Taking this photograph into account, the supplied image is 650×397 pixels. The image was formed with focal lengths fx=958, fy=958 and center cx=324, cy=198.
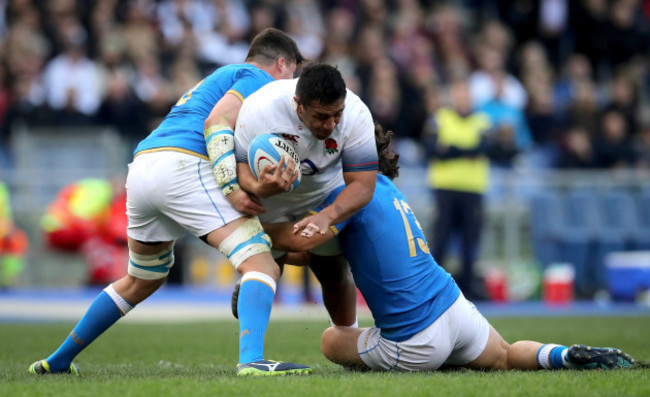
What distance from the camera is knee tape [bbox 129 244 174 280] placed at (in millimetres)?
5449

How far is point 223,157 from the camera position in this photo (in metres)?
5.05

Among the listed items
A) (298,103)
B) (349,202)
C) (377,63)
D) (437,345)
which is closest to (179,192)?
(298,103)

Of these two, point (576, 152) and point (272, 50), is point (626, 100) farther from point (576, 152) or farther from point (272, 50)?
point (272, 50)

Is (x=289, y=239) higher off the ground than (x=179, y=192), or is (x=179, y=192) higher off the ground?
(x=179, y=192)

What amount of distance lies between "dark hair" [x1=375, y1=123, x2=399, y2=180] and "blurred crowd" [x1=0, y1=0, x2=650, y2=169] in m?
6.84

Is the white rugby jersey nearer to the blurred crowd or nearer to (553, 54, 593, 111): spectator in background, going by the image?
the blurred crowd

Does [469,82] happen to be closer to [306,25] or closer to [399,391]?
[306,25]

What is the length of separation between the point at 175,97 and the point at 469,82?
461cm

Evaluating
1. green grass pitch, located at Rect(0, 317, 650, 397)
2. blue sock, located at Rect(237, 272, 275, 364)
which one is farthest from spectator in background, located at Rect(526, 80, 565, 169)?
blue sock, located at Rect(237, 272, 275, 364)

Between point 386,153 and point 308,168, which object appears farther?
point 386,153

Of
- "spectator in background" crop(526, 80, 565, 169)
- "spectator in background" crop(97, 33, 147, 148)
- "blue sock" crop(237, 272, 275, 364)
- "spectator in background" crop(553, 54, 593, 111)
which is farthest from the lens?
"spectator in background" crop(553, 54, 593, 111)

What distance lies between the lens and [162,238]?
5.36 m

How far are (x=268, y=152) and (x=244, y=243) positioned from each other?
509 millimetres

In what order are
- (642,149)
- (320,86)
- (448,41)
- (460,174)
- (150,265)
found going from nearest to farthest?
(320,86) < (150,265) < (460,174) < (642,149) < (448,41)
